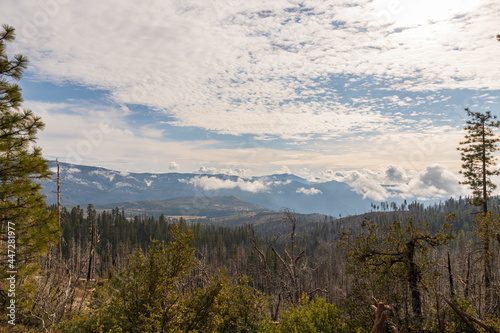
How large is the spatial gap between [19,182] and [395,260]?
14291 millimetres

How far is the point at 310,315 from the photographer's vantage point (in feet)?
35.4

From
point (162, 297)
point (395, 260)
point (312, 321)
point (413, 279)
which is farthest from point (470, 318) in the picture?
point (413, 279)

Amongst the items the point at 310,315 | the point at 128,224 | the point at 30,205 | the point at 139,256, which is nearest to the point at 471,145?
the point at 310,315

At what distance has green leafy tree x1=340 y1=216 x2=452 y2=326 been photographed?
11688mm

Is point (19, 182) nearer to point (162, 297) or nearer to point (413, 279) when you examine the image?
point (162, 297)

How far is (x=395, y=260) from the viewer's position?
39.3 ft

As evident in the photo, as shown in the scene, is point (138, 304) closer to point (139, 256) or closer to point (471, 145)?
point (139, 256)

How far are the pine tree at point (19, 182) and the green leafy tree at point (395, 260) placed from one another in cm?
1200

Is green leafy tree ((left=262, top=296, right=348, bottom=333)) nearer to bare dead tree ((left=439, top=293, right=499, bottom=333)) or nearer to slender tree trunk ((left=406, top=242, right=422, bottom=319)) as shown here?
slender tree trunk ((left=406, top=242, right=422, bottom=319))

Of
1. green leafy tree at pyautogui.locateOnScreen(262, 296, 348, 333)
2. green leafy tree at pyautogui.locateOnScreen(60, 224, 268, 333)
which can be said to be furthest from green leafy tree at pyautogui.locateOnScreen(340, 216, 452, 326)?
green leafy tree at pyautogui.locateOnScreen(60, 224, 268, 333)

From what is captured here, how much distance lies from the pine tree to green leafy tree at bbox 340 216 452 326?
12.0 meters

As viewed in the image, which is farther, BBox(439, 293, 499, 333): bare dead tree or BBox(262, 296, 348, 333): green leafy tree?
BBox(262, 296, 348, 333): green leafy tree

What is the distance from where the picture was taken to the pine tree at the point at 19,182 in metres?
8.23

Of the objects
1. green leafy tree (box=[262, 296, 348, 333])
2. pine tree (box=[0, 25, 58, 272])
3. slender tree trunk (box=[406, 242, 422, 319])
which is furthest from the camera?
slender tree trunk (box=[406, 242, 422, 319])
